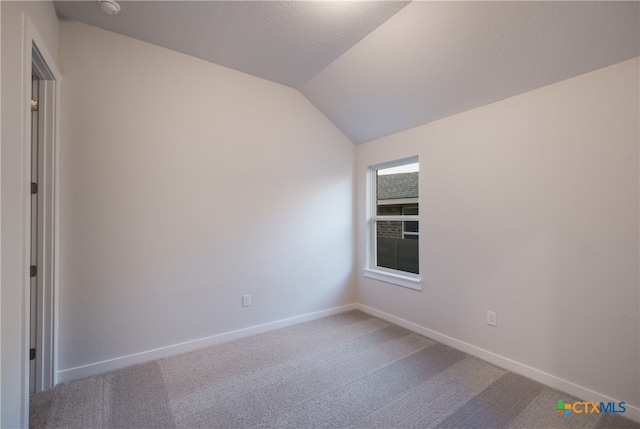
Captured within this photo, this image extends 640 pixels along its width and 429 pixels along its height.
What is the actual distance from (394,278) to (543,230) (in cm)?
152

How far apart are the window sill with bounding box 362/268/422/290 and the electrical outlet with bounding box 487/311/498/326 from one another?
2.21 ft

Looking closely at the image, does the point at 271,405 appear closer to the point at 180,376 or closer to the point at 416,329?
A: the point at 180,376

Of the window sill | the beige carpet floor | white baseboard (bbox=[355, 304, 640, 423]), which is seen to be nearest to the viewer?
the beige carpet floor

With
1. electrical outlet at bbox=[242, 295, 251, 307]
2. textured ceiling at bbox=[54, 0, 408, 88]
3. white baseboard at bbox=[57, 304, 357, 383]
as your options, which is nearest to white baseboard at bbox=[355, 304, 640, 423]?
white baseboard at bbox=[57, 304, 357, 383]

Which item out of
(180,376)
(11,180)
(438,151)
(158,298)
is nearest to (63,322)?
(158,298)

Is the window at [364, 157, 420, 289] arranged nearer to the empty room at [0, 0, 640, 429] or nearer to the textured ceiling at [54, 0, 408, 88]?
the empty room at [0, 0, 640, 429]

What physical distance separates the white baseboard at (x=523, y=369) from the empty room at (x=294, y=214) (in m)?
0.02

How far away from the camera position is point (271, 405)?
5.93 ft

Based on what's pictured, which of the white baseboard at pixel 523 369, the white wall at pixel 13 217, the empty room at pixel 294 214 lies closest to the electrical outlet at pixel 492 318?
the empty room at pixel 294 214

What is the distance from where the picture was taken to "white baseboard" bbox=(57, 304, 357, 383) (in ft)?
6.90

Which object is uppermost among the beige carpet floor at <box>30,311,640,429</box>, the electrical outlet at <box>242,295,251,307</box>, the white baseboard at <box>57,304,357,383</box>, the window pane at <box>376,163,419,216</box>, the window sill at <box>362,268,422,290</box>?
the window pane at <box>376,163,419,216</box>

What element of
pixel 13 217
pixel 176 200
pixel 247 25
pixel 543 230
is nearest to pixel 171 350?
pixel 176 200

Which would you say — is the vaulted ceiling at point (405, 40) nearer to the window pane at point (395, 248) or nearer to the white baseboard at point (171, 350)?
the window pane at point (395, 248)

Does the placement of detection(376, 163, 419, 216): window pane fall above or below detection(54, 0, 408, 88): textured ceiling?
below
